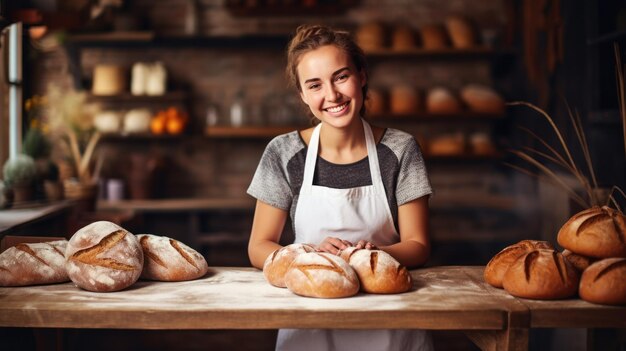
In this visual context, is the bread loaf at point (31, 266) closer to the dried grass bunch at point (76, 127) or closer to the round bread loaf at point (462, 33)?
the dried grass bunch at point (76, 127)

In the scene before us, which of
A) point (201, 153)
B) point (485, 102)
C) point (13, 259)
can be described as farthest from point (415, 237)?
point (201, 153)

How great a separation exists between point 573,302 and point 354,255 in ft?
1.70

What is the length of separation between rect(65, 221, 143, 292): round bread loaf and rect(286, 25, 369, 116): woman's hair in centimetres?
76

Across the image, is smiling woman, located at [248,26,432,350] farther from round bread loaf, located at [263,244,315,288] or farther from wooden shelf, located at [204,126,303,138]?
wooden shelf, located at [204,126,303,138]

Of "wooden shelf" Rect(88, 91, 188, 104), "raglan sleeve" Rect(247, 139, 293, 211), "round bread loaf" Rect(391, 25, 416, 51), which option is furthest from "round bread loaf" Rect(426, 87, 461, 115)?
"raglan sleeve" Rect(247, 139, 293, 211)

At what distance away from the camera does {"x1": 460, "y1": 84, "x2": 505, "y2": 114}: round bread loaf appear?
5.11m

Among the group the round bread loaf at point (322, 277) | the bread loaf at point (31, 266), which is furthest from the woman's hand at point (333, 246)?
the bread loaf at point (31, 266)

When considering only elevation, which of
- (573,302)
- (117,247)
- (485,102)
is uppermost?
(485,102)

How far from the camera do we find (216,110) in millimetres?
5375

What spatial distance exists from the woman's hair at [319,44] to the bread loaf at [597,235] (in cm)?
80

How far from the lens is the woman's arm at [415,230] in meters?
1.93

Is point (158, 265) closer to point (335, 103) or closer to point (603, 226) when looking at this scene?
point (335, 103)

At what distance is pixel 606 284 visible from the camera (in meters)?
1.47

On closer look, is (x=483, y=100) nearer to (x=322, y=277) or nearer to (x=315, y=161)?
(x=315, y=161)
